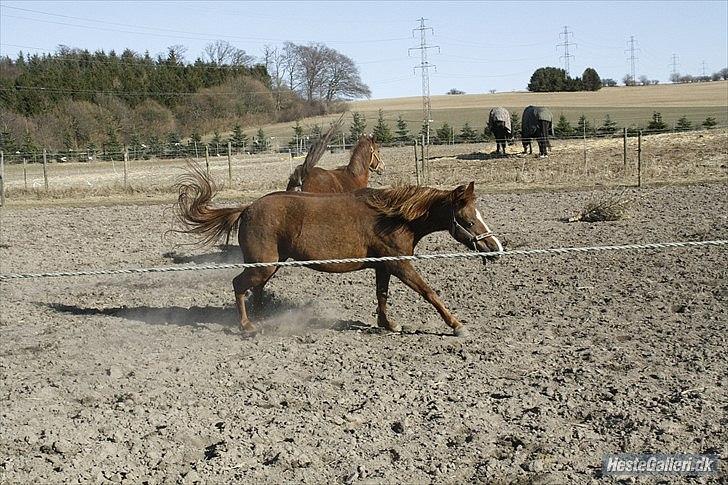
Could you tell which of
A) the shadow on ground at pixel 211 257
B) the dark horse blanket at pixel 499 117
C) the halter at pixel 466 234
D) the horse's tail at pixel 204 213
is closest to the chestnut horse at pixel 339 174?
the shadow on ground at pixel 211 257

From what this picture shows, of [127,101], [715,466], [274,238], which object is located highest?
[127,101]

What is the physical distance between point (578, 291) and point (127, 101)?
204ft

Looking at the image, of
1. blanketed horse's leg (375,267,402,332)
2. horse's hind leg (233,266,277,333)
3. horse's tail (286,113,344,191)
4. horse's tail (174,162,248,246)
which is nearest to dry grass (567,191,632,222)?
horse's tail (286,113,344,191)

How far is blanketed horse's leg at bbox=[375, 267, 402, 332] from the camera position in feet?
24.4

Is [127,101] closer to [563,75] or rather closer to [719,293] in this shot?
[563,75]

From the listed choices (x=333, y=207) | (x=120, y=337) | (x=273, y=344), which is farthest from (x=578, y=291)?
(x=120, y=337)

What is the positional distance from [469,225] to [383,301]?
3.52ft

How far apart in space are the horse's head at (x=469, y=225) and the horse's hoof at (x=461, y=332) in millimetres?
829

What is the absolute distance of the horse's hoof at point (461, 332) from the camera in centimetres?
705

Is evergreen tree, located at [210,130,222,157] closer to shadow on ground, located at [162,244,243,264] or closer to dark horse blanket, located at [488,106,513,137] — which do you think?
dark horse blanket, located at [488,106,513,137]

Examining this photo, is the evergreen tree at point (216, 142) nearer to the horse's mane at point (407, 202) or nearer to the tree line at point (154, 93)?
the tree line at point (154, 93)

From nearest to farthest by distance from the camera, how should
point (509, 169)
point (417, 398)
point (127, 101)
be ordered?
point (417, 398)
point (509, 169)
point (127, 101)

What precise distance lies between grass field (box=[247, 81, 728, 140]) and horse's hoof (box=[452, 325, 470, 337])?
1574 inches

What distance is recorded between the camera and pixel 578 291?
8352mm
